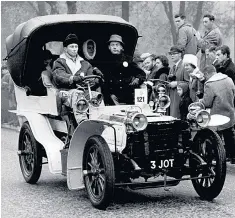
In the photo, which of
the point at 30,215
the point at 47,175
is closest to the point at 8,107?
the point at 47,175

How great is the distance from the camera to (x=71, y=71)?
853 cm

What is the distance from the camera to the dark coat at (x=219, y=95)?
31.9 feet

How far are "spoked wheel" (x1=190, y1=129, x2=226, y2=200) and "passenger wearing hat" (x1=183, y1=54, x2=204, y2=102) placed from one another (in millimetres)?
2975

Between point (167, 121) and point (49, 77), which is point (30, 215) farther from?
point (49, 77)

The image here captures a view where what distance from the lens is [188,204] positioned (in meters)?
7.39

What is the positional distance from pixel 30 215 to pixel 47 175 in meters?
2.96

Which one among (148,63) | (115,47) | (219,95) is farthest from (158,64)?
(115,47)

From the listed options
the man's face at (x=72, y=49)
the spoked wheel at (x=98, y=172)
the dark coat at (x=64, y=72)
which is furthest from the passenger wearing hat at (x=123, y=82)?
the spoked wheel at (x=98, y=172)

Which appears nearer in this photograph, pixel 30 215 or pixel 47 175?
pixel 30 215

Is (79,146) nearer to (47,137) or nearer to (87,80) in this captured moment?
(87,80)

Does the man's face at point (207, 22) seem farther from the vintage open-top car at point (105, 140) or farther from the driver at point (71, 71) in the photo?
the driver at point (71, 71)

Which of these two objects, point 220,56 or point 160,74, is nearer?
point 220,56

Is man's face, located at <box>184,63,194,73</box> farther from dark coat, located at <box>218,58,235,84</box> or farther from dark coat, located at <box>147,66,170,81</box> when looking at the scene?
dark coat, located at <box>147,66,170,81</box>

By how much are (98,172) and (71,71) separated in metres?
1.90
